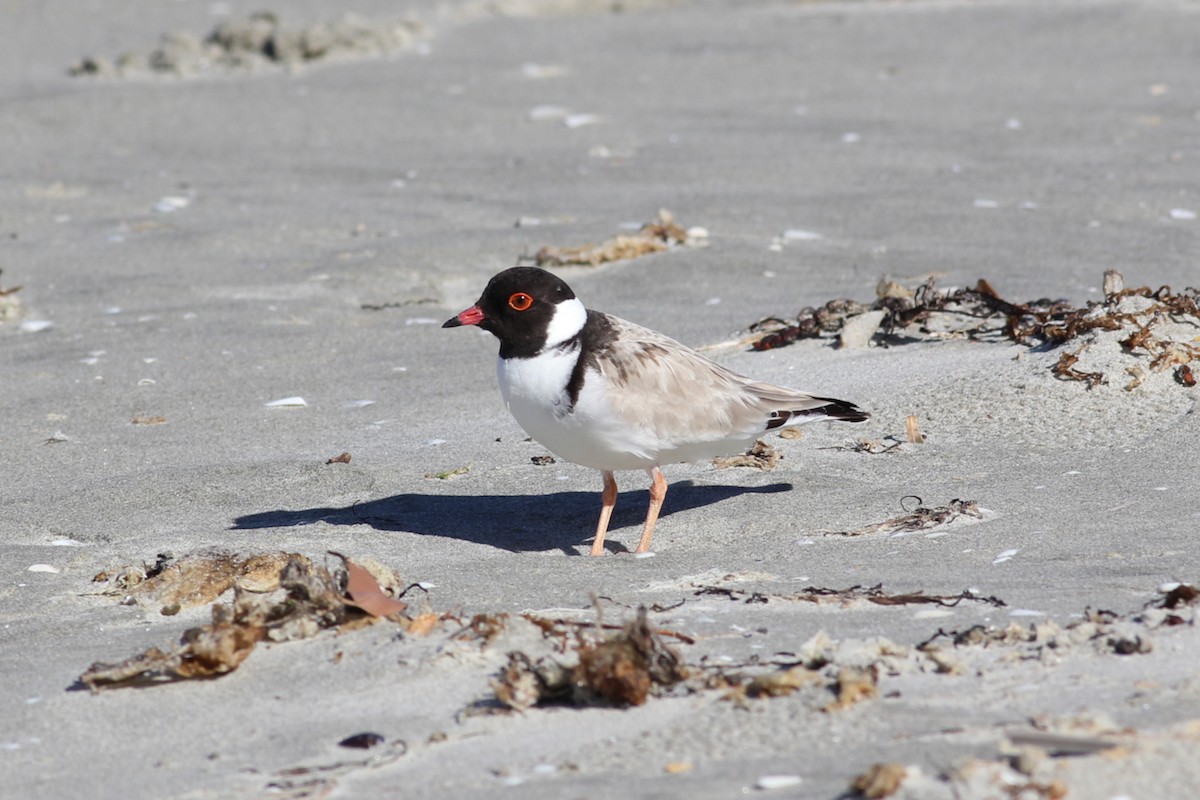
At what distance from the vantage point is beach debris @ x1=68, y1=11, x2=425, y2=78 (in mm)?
12602

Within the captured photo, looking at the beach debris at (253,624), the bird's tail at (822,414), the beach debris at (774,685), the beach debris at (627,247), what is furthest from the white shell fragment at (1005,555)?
the beach debris at (627,247)

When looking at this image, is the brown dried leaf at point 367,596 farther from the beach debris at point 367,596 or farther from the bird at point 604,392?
the bird at point 604,392

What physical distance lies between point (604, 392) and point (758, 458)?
41.4 inches

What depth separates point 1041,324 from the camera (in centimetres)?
643

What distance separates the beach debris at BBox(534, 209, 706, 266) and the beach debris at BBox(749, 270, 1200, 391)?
1.38 metres

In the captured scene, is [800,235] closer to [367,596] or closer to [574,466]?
[574,466]

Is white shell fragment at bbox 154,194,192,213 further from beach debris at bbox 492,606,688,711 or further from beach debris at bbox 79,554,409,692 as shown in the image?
beach debris at bbox 492,606,688,711

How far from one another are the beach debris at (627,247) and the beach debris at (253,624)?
428 cm

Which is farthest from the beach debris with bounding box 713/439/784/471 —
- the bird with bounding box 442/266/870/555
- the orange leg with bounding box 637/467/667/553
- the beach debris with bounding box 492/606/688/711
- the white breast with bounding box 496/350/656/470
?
the beach debris with bounding box 492/606/688/711

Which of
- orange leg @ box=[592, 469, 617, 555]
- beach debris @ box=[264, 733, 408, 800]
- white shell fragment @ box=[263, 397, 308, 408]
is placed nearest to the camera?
beach debris @ box=[264, 733, 408, 800]

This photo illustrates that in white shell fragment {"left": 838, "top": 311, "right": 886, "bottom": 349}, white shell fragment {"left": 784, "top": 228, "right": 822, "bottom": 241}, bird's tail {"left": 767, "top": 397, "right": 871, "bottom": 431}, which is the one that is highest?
white shell fragment {"left": 784, "top": 228, "right": 822, "bottom": 241}

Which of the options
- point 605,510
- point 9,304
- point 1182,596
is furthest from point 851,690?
point 9,304

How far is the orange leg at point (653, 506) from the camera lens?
514cm

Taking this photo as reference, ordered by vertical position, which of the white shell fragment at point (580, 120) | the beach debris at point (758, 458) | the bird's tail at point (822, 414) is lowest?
the beach debris at point (758, 458)
